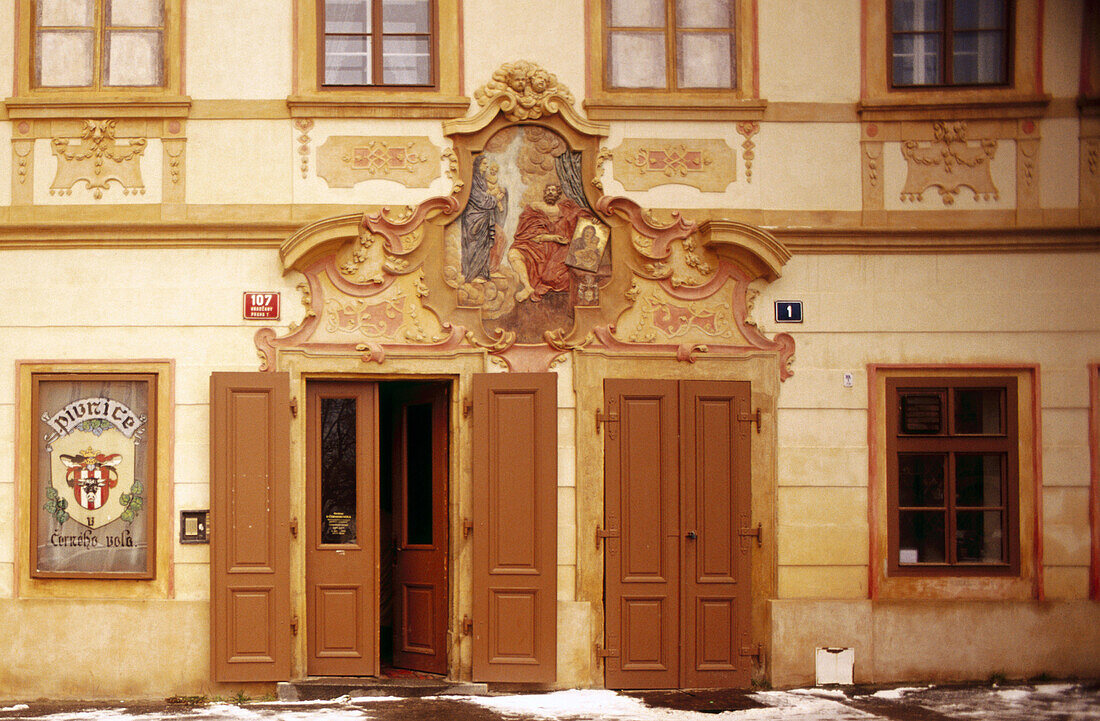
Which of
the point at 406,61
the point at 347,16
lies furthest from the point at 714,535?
Result: the point at 347,16

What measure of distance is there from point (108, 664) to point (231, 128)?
4.25 metres

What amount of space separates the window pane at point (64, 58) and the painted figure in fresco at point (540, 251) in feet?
11.9

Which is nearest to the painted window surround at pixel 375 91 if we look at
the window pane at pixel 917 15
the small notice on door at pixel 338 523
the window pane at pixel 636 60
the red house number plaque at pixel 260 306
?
the window pane at pixel 636 60


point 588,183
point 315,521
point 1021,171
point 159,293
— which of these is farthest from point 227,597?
point 1021,171

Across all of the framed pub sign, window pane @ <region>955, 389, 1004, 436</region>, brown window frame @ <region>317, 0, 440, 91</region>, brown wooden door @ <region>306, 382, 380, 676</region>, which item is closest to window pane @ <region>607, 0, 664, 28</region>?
brown window frame @ <region>317, 0, 440, 91</region>

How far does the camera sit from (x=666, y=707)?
8.72m

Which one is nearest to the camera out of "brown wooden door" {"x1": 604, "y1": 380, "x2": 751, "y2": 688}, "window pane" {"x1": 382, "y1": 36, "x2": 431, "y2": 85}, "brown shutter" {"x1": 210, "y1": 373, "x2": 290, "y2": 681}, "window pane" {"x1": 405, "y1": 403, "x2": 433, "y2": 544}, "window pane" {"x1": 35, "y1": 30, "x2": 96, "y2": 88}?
"brown shutter" {"x1": 210, "y1": 373, "x2": 290, "y2": 681}

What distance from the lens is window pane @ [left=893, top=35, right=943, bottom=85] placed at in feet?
31.7

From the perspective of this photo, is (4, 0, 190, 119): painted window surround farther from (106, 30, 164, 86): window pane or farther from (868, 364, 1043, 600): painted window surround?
(868, 364, 1043, 600): painted window surround

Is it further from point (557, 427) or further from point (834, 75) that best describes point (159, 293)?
point (834, 75)

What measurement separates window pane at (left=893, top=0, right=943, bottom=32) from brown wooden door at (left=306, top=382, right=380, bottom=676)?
5203 mm

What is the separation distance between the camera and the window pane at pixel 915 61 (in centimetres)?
966

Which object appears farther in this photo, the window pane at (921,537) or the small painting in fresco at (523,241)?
the window pane at (921,537)

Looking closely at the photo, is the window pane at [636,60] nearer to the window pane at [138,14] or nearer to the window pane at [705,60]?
the window pane at [705,60]
